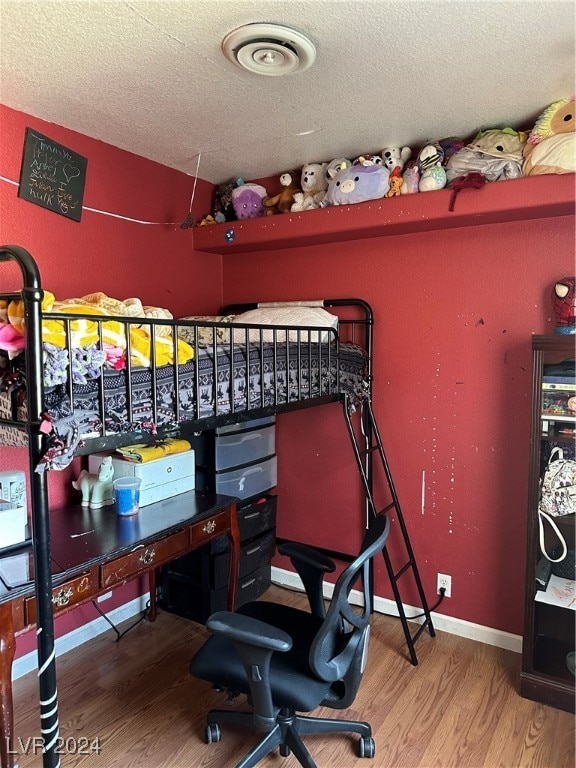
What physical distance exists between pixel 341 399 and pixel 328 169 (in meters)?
1.19

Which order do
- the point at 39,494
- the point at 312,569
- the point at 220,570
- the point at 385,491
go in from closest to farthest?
the point at 39,494 < the point at 312,569 < the point at 220,570 < the point at 385,491

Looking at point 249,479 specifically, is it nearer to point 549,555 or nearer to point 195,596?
point 195,596

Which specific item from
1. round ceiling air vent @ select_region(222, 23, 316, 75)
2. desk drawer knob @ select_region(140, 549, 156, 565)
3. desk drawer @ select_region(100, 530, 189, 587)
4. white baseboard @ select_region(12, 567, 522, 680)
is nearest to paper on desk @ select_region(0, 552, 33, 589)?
desk drawer @ select_region(100, 530, 189, 587)

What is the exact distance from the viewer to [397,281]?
2.67 metres

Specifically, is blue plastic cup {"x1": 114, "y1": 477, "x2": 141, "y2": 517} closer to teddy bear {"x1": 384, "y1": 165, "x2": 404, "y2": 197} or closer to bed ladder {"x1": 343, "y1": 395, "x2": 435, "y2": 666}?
bed ladder {"x1": 343, "y1": 395, "x2": 435, "y2": 666}

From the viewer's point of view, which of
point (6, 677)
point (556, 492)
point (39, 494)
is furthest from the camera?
point (556, 492)

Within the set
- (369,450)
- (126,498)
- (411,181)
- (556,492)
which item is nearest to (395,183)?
(411,181)

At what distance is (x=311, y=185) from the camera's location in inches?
106

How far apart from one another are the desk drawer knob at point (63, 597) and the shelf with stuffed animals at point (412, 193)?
193 centimetres

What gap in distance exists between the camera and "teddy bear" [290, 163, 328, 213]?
268cm

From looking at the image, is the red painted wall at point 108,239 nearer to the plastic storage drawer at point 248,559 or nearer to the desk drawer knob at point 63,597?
the plastic storage drawer at point 248,559

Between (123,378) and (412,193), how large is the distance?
1649 millimetres

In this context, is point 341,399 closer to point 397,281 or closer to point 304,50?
point 397,281

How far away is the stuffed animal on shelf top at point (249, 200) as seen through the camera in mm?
2873
